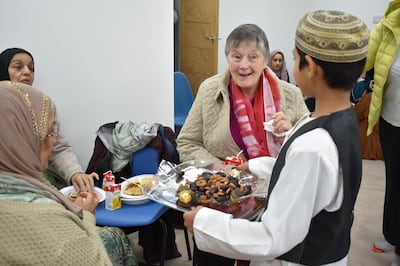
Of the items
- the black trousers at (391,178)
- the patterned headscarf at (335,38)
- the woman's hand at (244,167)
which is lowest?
the black trousers at (391,178)

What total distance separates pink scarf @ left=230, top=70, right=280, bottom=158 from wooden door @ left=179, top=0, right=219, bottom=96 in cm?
339

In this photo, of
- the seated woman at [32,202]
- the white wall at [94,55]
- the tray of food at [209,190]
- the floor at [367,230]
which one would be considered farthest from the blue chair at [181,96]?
the seated woman at [32,202]

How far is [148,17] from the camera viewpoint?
2643 mm

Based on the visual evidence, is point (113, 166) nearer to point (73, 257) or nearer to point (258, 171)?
point (258, 171)

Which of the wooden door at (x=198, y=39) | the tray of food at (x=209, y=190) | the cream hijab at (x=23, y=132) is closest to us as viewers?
the cream hijab at (x=23, y=132)

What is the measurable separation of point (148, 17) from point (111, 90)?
53 cm

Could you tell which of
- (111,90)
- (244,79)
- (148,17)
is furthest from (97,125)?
(244,79)

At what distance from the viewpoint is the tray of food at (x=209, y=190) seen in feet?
4.87

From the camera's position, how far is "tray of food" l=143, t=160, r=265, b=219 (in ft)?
4.87

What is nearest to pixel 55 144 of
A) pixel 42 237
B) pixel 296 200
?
pixel 42 237

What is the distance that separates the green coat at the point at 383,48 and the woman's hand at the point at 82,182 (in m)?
1.65

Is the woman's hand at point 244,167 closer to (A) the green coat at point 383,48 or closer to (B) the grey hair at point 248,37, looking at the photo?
(B) the grey hair at point 248,37

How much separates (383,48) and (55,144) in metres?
1.92

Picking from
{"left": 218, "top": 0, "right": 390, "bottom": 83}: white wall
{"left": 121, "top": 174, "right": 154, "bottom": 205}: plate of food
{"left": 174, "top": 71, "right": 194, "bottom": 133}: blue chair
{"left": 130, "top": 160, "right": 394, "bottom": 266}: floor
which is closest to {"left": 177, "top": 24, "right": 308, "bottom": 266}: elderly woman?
{"left": 121, "top": 174, "right": 154, "bottom": 205}: plate of food
